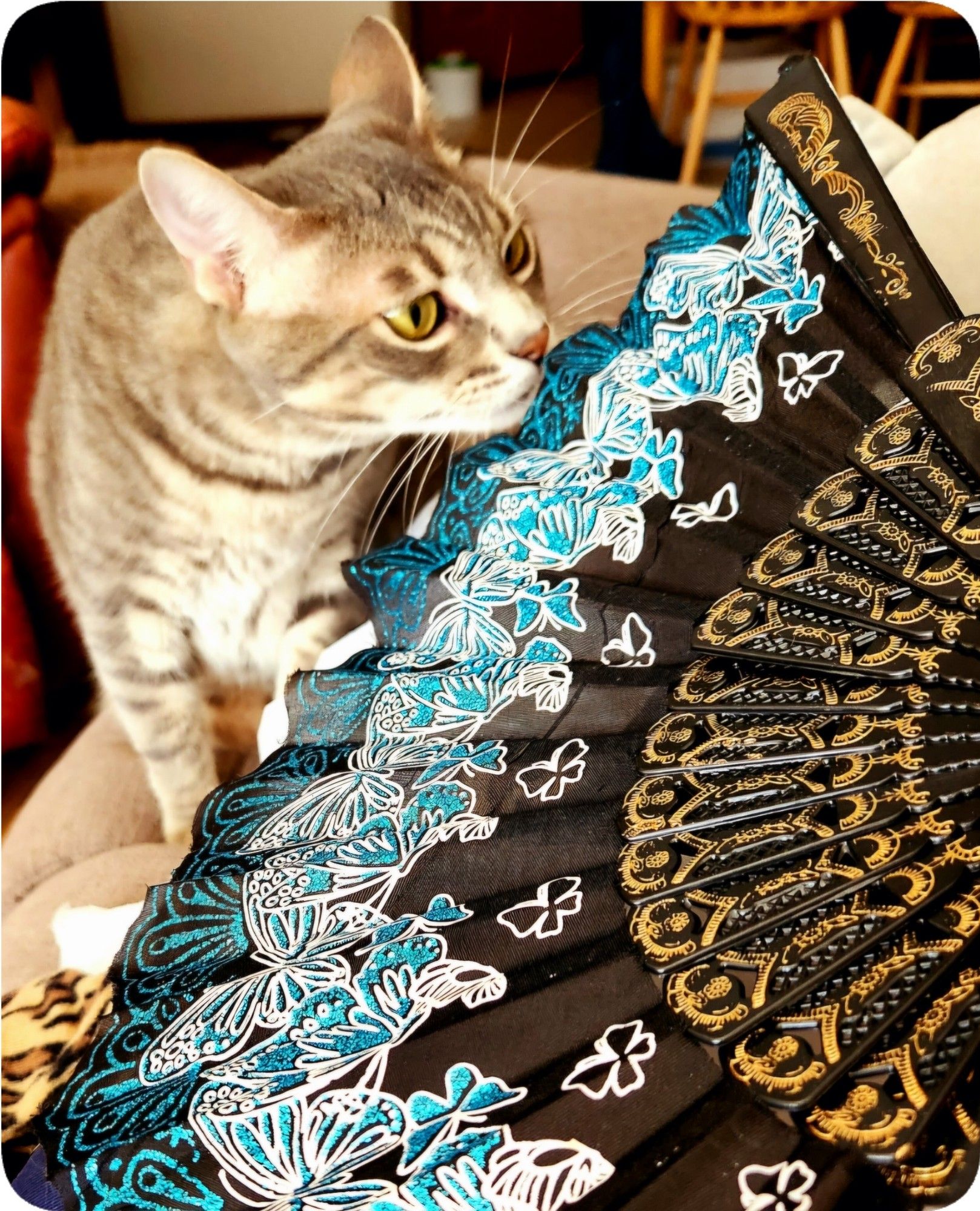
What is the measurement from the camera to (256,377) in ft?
2.36

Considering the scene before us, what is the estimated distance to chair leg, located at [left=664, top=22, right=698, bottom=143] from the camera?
7.70ft


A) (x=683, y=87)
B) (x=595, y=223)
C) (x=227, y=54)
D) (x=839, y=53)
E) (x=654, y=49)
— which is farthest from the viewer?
(x=683, y=87)

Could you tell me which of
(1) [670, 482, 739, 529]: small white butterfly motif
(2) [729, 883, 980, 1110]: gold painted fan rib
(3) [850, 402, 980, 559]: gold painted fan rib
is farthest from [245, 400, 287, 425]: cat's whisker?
(2) [729, 883, 980, 1110]: gold painted fan rib

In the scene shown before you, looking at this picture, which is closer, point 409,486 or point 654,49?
point 409,486

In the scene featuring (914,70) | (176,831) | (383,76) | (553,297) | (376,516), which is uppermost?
(914,70)

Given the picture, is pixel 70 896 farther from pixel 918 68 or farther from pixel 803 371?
pixel 918 68

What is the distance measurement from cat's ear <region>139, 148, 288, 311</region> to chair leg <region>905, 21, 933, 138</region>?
2.17 metres

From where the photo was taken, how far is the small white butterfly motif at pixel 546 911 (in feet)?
1.36

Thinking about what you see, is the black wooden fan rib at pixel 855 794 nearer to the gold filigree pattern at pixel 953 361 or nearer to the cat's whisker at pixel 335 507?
the gold filigree pattern at pixel 953 361

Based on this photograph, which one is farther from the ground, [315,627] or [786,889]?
[786,889]

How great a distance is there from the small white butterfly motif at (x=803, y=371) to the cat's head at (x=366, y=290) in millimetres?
233

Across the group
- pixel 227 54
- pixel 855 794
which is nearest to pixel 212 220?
pixel 855 794

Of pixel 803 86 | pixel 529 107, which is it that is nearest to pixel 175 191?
pixel 803 86

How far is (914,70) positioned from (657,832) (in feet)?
9.41
